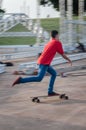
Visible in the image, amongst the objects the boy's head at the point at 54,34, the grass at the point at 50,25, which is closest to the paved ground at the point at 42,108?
the boy's head at the point at 54,34

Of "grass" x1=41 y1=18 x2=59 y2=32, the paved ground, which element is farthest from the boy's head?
"grass" x1=41 y1=18 x2=59 y2=32

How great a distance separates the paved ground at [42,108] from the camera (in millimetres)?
8570

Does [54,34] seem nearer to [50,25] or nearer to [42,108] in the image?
[42,108]

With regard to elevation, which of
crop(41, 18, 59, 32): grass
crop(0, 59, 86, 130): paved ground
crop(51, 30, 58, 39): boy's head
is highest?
crop(51, 30, 58, 39): boy's head

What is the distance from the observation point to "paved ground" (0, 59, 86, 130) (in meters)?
8.57

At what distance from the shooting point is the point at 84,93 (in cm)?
1192

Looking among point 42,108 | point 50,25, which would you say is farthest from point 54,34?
point 50,25

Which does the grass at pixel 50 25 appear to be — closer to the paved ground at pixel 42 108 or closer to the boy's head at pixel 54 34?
the paved ground at pixel 42 108

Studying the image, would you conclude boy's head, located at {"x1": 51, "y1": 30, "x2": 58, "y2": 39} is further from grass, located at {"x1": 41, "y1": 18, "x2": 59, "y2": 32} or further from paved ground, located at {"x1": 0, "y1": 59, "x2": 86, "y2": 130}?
grass, located at {"x1": 41, "y1": 18, "x2": 59, "y2": 32}

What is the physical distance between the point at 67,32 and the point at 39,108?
14616 millimetres

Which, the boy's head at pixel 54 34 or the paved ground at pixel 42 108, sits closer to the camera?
the paved ground at pixel 42 108

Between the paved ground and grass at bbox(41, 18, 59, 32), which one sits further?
grass at bbox(41, 18, 59, 32)

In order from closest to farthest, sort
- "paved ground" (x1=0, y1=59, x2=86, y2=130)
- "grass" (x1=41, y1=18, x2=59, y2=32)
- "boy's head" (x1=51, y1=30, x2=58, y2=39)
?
"paved ground" (x1=0, y1=59, x2=86, y2=130) < "boy's head" (x1=51, y1=30, x2=58, y2=39) < "grass" (x1=41, y1=18, x2=59, y2=32)

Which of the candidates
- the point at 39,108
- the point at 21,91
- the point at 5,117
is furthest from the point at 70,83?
the point at 5,117
